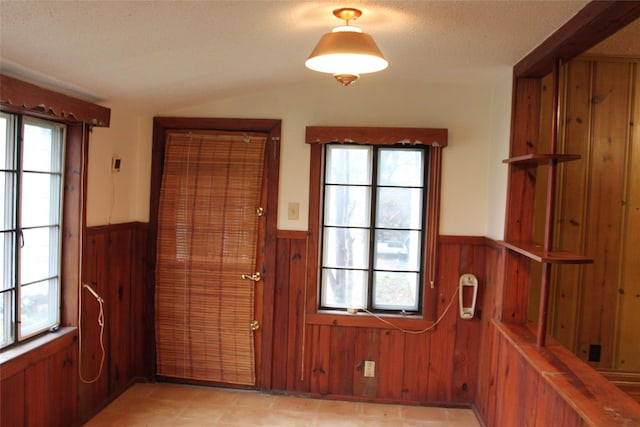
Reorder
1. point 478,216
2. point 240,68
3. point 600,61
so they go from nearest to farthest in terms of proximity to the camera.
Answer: point 240,68 < point 600,61 < point 478,216

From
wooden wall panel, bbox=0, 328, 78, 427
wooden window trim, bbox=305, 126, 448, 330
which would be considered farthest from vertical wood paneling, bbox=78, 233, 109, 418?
wooden window trim, bbox=305, 126, 448, 330

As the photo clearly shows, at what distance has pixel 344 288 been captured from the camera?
3490 millimetres

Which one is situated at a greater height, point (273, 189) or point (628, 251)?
point (273, 189)

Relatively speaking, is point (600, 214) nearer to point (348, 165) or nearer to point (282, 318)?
point (348, 165)

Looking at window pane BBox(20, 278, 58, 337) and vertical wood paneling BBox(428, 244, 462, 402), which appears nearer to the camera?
window pane BBox(20, 278, 58, 337)

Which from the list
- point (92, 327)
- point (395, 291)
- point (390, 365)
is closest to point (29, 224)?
point (92, 327)

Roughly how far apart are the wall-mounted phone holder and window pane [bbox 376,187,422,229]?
0.49m

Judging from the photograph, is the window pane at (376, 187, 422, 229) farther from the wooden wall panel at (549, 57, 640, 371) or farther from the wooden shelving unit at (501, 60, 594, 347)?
the wooden shelving unit at (501, 60, 594, 347)

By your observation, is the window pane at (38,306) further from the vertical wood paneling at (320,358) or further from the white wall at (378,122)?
the vertical wood paneling at (320,358)

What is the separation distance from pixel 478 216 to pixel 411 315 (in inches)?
33.1

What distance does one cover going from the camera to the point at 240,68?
275 centimetres

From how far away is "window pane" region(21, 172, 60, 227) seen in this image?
2.51m

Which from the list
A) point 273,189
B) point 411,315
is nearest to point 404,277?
point 411,315

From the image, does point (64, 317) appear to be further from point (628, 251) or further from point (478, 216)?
point (628, 251)
